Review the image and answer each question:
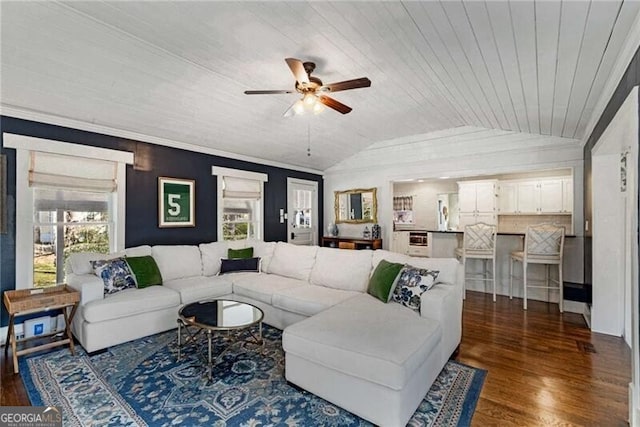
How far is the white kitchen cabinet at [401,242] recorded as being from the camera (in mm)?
6285

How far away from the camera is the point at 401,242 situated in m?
6.32

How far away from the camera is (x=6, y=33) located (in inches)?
89.6

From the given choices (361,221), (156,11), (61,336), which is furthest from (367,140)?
(61,336)

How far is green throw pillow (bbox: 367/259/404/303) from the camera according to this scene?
2873 mm

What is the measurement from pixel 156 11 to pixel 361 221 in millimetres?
5175

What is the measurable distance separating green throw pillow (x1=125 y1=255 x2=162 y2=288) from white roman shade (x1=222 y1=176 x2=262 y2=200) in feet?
6.20

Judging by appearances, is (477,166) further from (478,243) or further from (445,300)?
(445,300)

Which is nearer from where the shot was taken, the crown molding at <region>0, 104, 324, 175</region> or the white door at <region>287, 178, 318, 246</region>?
the crown molding at <region>0, 104, 324, 175</region>

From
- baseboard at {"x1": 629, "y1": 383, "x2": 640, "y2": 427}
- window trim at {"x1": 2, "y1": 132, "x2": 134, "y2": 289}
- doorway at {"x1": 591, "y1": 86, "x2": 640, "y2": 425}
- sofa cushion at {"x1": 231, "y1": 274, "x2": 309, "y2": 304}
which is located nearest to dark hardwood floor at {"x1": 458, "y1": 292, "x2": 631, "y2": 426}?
baseboard at {"x1": 629, "y1": 383, "x2": 640, "y2": 427}

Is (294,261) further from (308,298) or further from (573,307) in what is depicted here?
(573,307)

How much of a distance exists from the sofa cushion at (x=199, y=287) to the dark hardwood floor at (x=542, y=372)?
4.70 feet

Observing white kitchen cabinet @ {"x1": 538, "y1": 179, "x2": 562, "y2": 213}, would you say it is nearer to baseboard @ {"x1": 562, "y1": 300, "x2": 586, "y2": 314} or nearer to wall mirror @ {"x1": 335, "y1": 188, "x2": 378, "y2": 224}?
baseboard @ {"x1": 562, "y1": 300, "x2": 586, "y2": 314}

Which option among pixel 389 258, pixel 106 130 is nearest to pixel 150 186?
pixel 106 130

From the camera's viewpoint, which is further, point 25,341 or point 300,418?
point 25,341
